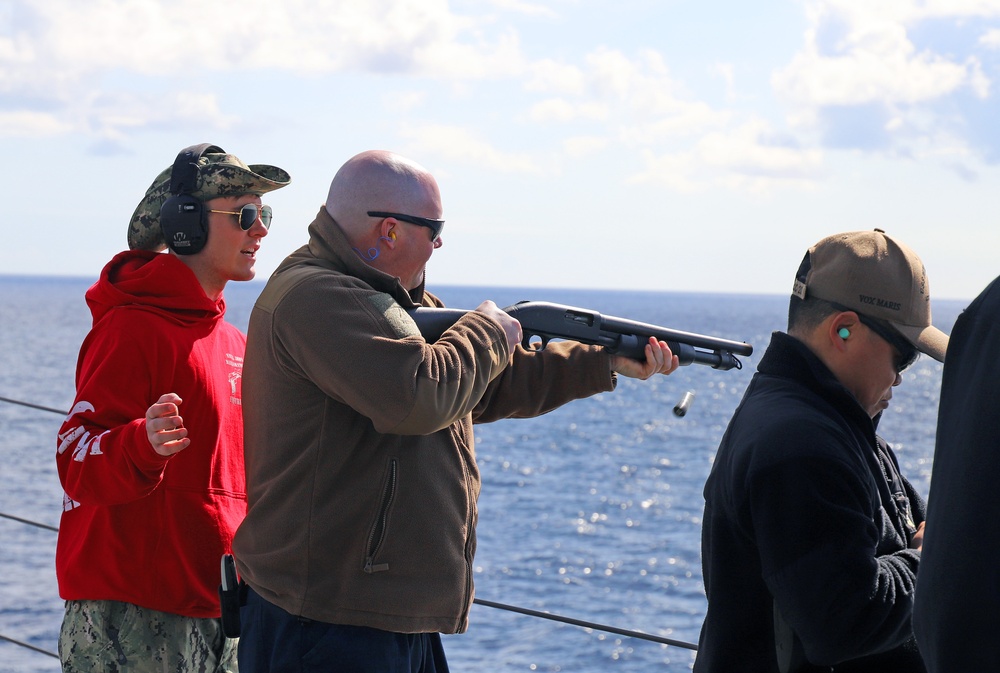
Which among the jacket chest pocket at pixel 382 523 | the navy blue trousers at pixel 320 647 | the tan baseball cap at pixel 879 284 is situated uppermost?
the tan baseball cap at pixel 879 284

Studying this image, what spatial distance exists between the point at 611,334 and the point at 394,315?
0.93 m

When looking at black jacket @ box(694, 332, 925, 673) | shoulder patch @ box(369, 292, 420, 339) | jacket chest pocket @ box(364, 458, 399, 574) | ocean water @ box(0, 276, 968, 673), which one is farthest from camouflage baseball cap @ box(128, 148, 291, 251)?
ocean water @ box(0, 276, 968, 673)

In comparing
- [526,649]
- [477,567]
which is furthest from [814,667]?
[477,567]

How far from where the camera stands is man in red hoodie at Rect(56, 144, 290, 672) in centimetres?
286

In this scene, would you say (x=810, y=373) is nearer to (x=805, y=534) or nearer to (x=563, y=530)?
(x=805, y=534)

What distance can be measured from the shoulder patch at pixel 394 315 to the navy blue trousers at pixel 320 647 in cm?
70

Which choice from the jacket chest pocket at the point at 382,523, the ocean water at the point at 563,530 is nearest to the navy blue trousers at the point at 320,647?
the jacket chest pocket at the point at 382,523

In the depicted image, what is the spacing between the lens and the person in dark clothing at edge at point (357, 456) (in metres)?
2.59

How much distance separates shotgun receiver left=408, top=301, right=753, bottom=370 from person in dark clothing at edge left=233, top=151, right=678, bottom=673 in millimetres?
412

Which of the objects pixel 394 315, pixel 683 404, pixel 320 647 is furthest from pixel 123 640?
pixel 683 404

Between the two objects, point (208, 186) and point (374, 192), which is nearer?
point (374, 192)

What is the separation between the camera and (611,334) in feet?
11.1

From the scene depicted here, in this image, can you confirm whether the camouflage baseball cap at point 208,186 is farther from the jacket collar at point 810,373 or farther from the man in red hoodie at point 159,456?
the jacket collar at point 810,373

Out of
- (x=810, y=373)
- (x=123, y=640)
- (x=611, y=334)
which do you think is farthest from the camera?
(x=611, y=334)
